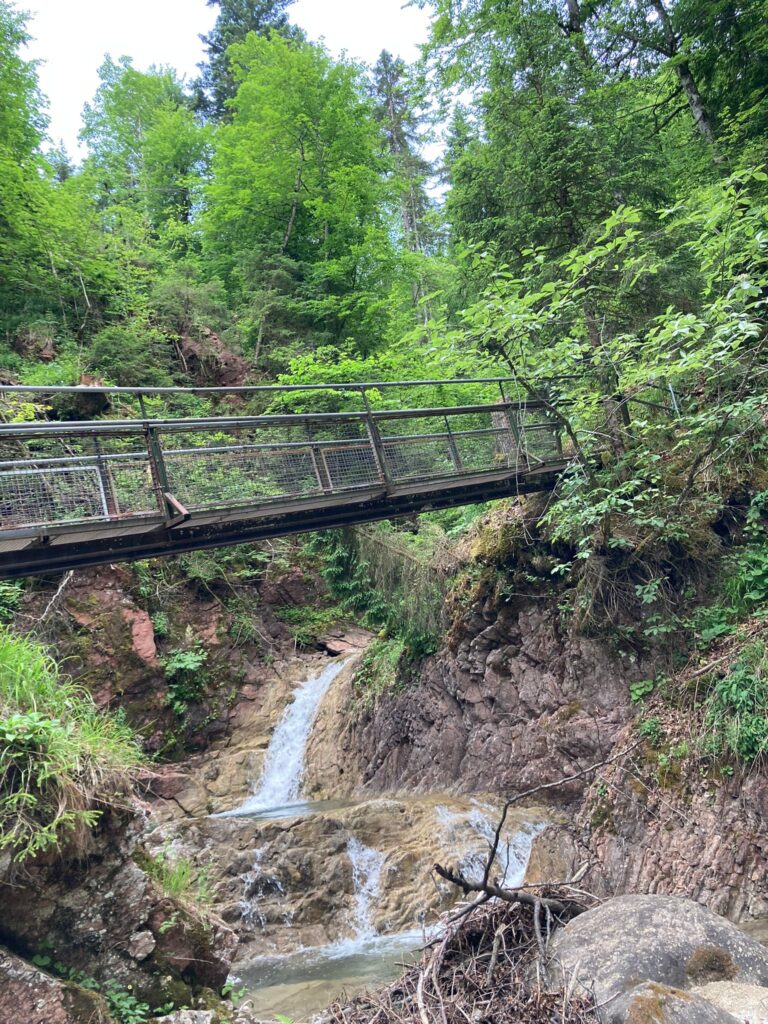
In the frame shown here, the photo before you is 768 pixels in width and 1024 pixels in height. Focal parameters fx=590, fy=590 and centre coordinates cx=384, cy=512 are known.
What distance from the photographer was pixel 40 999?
9.40ft

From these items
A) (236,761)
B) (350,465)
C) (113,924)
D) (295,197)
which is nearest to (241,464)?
(350,465)

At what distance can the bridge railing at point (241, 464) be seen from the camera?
5.19 meters

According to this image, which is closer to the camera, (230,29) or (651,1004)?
(651,1004)

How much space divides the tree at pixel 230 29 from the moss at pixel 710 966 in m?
30.5

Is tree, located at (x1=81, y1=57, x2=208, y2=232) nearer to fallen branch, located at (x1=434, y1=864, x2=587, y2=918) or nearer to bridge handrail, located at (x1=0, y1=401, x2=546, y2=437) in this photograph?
bridge handrail, located at (x1=0, y1=401, x2=546, y2=437)

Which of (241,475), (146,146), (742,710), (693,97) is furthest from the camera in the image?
(146,146)

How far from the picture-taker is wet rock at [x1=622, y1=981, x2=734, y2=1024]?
2344 mm

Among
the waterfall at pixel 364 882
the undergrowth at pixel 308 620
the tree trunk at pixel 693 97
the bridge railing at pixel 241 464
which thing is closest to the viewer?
the bridge railing at pixel 241 464

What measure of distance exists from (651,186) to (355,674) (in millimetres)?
9304

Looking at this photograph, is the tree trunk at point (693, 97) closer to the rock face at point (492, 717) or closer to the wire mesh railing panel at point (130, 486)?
the rock face at point (492, 717)

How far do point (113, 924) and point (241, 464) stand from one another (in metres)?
4.04

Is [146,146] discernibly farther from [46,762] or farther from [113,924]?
[113,924]

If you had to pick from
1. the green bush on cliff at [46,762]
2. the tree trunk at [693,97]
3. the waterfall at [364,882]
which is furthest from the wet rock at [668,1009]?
the tree trunk at [693,97]

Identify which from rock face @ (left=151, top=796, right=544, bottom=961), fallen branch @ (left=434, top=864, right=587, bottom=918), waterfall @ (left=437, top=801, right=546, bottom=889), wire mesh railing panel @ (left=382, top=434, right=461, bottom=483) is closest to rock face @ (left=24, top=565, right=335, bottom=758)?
rock face @ (left=151, top=796, right=544, bottom=961)
